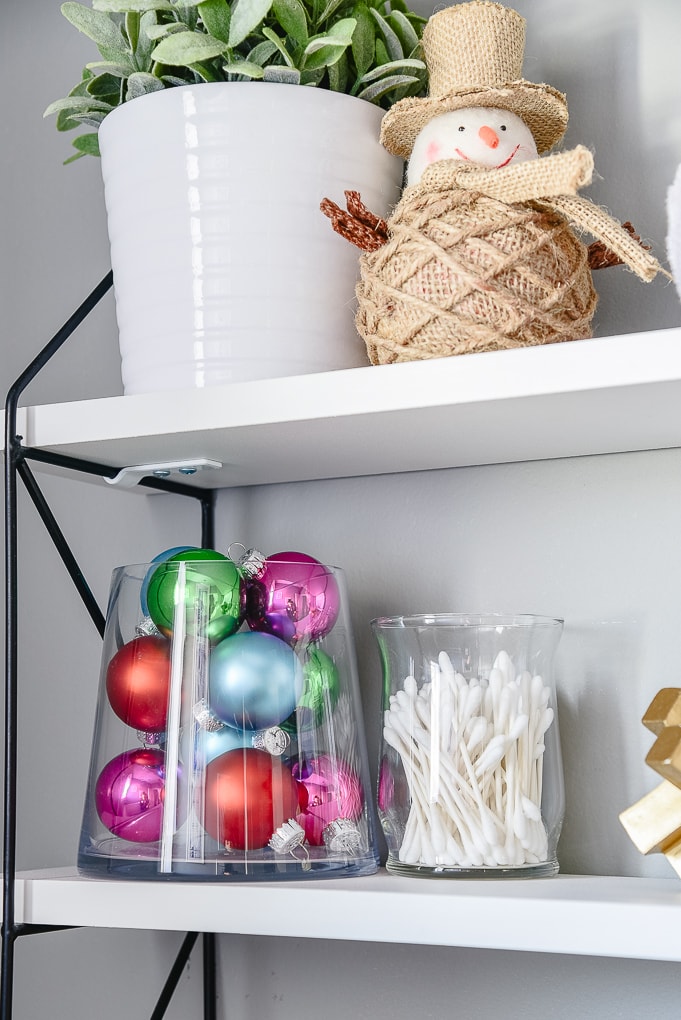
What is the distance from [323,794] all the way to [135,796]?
123mm

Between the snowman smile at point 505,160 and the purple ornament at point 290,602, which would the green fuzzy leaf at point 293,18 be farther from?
the purple ornament at point 290,602

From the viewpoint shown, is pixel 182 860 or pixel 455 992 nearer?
pixel 182 860

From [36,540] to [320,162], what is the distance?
0.47 m

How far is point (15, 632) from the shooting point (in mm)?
723

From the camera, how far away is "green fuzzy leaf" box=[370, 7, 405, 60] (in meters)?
0.78

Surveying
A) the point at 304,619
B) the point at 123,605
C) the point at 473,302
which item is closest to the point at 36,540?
the point at 123,605

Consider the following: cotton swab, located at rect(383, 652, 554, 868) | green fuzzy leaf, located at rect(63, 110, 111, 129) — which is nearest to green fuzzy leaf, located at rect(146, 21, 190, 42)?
green fuzzy leaf, located at rect(63, 110, 111, 129)

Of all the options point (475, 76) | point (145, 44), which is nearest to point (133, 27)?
point (145, 44)

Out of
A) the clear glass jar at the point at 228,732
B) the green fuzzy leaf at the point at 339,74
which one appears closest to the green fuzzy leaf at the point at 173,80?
the green fuzzy leaf at the point at 339,74

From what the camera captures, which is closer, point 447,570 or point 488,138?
point 488,138

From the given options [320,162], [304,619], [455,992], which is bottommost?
[455,992]

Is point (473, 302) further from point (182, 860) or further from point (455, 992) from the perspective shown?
point (455, 992)

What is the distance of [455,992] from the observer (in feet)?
2.63

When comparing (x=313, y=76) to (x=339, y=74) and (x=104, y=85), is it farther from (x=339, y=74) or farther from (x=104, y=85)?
(x=104, y=85)
